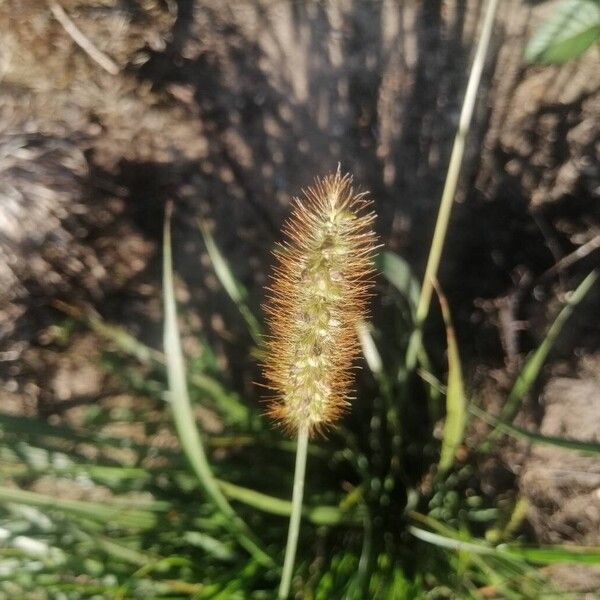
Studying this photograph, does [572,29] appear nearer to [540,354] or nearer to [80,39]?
[540,354]

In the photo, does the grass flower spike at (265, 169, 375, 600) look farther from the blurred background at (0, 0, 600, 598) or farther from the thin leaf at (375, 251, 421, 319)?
the blurred background at (0, 0, 600, 598)

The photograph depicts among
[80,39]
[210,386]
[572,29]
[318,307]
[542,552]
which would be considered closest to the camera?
[318,307]

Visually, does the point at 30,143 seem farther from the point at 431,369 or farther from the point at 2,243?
the point at 431,369

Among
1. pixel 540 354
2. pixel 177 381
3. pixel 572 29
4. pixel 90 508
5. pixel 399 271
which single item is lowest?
pixel 90 508

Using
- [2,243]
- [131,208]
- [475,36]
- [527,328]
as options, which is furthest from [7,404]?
[475,36]

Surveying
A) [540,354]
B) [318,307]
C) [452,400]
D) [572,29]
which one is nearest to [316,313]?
[318,307]

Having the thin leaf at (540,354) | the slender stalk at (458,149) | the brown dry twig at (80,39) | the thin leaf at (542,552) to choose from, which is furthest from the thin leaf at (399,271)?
the brown dry twig at (80,39)
